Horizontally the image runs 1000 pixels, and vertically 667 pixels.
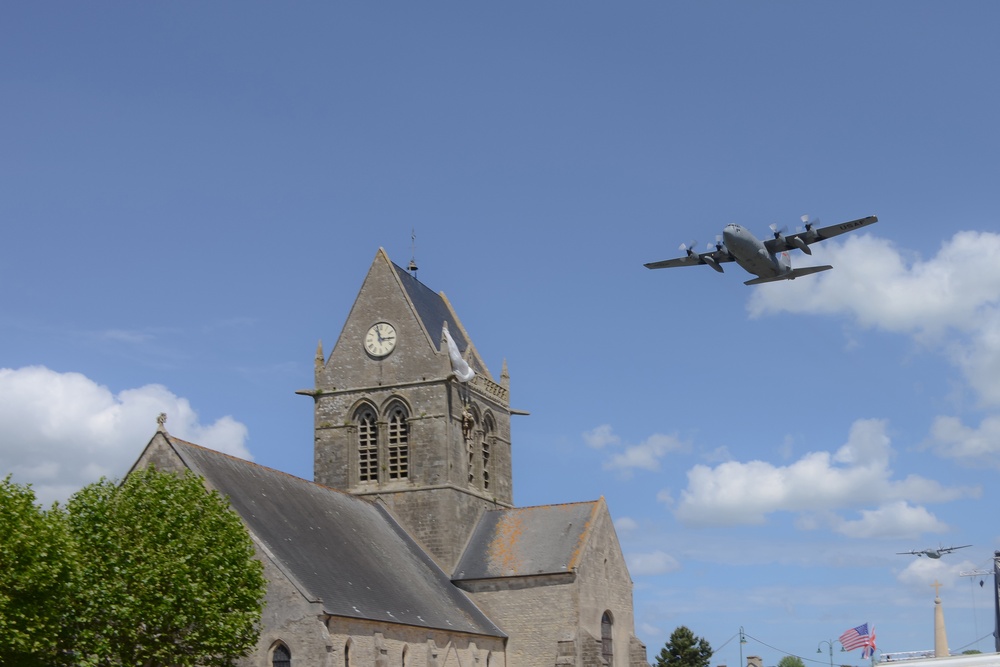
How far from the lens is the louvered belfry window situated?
5266 cm

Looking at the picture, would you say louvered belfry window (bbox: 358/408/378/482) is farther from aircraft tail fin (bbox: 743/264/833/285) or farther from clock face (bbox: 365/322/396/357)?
aircraft tail fin (bbox: 743/264/833/285)

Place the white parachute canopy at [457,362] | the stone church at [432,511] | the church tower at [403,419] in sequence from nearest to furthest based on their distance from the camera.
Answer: the stone church at [432,511] → the church tower at [403,419] → the white parachute canopy at [457,362]

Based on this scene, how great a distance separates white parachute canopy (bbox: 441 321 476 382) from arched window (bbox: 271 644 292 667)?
1784cm

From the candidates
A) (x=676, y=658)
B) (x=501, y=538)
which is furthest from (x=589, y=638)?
(x=676, y=658)

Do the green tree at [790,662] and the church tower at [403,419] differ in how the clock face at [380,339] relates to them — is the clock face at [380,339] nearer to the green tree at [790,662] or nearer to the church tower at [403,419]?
the church tower at [403,419]

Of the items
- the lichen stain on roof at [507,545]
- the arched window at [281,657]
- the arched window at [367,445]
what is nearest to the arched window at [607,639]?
the lichen stain on roof at [507,545]

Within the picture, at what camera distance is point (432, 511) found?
51.3 m

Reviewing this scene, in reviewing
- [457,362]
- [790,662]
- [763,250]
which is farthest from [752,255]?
[790,662]

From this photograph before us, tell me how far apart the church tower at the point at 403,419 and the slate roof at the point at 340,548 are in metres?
1.39

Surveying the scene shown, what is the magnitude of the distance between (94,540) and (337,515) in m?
15.4

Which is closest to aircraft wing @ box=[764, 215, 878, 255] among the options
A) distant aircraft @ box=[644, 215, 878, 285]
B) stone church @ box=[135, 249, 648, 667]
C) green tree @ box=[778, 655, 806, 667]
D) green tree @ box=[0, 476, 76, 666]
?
distant aircraft @ box=[644, 215, 878, 285]

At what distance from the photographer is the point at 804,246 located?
1631 inches

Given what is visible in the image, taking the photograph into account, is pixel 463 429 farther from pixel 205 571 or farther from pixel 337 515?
pixel 205 571

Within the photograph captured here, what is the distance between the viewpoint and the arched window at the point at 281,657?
1439 inches
